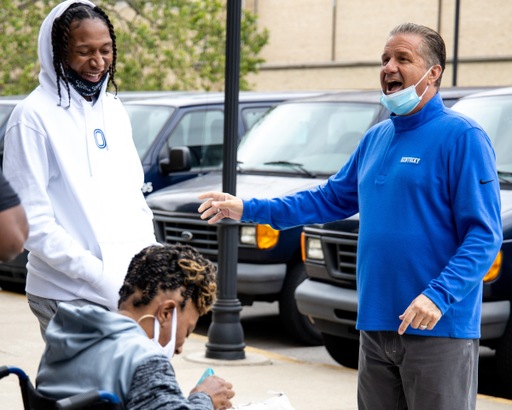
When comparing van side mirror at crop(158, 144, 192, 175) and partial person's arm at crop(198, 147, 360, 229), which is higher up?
partial person's arm at crop(198, 147, 360, 229)

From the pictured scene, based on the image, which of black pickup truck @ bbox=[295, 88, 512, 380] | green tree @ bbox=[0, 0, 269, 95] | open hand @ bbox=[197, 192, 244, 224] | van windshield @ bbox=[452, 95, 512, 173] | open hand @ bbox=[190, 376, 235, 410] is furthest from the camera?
green tree @ bbox=[0, 0, 269, 95]

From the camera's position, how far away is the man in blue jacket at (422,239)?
9.77ft

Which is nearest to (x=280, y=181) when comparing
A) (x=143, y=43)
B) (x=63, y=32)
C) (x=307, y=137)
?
(x=307, y=137)

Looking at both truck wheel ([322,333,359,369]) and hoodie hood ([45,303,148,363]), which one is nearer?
hoodie hood ([45,303,148,363])

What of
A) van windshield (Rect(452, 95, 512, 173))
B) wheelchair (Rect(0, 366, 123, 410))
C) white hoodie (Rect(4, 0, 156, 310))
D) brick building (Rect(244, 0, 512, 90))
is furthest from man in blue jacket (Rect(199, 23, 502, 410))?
brick building (Rect(244, 0, 512, 90))

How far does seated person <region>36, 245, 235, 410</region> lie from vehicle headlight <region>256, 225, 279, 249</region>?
4.68 meters

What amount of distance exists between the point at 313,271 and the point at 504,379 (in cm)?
160

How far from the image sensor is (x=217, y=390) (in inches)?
95.3

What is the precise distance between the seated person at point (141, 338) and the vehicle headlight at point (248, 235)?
4.76m

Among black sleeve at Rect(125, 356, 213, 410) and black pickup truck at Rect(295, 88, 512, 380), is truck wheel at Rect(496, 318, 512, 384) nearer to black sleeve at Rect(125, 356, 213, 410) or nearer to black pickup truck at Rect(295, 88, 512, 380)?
black pickup truck at Rect(295, 88, 512, 380)

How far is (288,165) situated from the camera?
810cm

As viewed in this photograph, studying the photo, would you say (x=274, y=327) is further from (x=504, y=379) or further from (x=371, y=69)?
(x=371, y=69)

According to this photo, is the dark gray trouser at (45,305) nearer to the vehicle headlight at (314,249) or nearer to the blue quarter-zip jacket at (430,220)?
the blue quarter-zip jacket at (430,220)

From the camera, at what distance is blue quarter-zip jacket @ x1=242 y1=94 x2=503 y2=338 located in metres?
2.97
